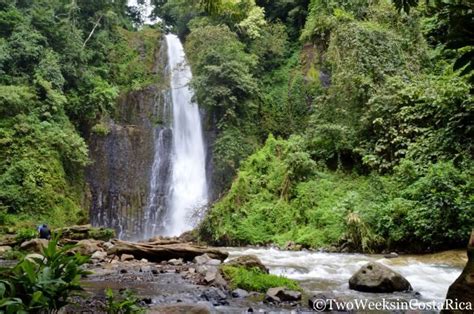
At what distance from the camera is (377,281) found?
6.78 metres

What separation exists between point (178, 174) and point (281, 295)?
15.1m

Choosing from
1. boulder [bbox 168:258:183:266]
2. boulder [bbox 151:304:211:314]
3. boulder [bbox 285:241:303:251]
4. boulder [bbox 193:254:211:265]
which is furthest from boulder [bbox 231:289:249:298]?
boulder [bbox 285:241:303:251]

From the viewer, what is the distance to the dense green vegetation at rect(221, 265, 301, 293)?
6816 mm

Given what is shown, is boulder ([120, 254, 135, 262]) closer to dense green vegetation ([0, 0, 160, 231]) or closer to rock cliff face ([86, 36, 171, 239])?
dense green vegetation ([0, 0, 160, 231])

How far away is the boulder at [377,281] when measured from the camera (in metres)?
6.74

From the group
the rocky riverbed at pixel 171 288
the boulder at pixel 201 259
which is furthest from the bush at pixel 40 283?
the boulder at pixel 201 259

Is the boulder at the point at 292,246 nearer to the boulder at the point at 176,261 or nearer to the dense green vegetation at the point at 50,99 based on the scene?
the boulder at the point at 176,261

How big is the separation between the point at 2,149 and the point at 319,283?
1371 cm

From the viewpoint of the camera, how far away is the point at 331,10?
2088 centimetres

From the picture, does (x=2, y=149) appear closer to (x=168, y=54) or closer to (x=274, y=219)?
(x=274, y=219)

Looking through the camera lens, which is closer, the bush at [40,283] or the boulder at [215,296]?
the bush at [40,283]

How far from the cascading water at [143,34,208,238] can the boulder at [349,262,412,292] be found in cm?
1110

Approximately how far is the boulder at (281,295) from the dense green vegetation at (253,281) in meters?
0.39

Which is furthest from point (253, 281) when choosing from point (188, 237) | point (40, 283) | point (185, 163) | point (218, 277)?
point (185, 163)
